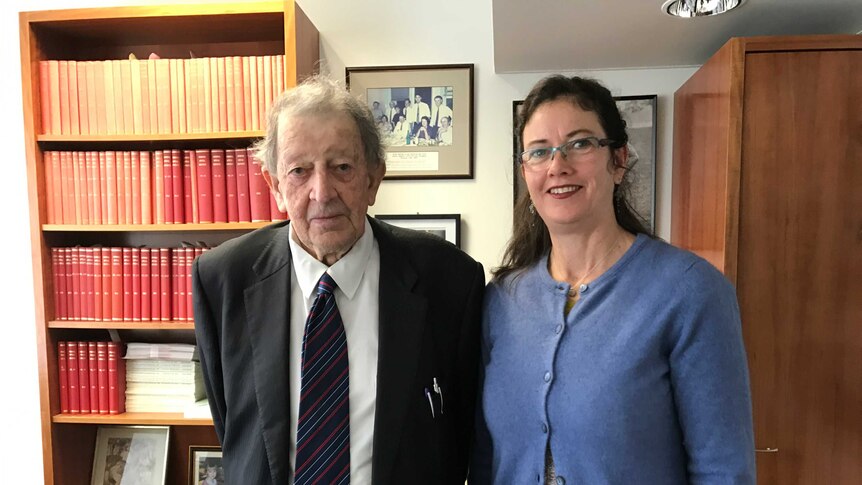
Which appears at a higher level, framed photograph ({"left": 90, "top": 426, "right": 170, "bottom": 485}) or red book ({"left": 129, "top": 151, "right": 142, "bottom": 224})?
red book ({"left": 129, "top": 151, "right": 142, "bottom": 224})

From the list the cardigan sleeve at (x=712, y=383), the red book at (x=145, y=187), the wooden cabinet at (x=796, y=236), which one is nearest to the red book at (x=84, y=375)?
the red book at (x=145, y=187)

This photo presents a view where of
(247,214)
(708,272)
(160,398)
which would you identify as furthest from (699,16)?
(160,398)

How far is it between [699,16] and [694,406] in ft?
3.88

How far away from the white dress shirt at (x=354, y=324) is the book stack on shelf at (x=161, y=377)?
108cm

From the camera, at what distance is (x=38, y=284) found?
6.25 feet

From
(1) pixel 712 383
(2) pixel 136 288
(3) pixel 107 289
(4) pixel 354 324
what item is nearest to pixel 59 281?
(3) pixel 107 289

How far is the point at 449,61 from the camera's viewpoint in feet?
6.93

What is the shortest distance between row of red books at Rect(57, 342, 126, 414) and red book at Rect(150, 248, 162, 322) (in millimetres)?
265

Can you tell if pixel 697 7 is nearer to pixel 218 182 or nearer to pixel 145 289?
pixel 218 182

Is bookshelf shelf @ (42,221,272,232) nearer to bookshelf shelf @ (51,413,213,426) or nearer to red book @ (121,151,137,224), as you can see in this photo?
red book @ (121,151,137,224)

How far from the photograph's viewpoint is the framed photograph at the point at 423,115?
210 cm

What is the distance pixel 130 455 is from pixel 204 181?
1.17 meters

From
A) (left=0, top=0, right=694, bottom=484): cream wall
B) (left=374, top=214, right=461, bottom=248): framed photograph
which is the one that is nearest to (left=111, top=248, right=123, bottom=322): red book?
(left=0, top=0, right=694, bottom=484): cream wall

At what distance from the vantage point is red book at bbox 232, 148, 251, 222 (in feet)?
6.15
